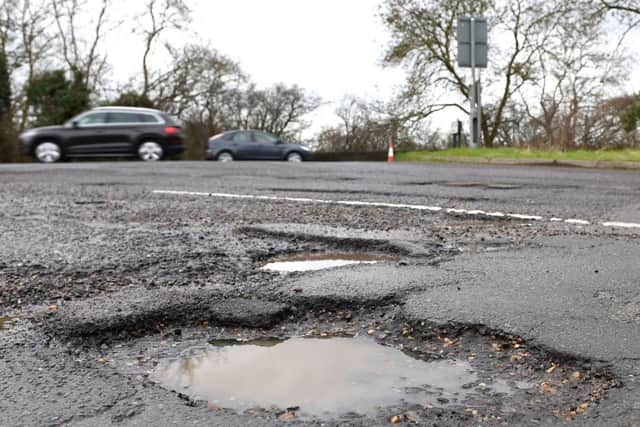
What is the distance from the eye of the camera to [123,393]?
2045mm

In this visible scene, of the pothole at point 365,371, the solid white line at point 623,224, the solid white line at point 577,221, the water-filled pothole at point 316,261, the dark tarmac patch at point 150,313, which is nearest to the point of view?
the pothole at point 365,371

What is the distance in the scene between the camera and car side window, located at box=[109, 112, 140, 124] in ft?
60.8

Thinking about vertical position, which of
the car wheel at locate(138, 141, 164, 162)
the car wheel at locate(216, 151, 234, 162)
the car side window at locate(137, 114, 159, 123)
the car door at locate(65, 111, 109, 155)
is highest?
the car side window at locate(137, 114, 159, 123)

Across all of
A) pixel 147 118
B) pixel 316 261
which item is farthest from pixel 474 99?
pixel 316 261

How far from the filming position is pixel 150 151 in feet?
60.6

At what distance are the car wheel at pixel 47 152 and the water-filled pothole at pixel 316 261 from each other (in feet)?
52.7

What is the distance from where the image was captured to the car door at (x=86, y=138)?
1833 cm

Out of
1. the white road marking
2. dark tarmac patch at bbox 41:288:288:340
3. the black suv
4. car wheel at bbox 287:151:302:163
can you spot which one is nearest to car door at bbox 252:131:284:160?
car wheel at bbox 287:151:302:163

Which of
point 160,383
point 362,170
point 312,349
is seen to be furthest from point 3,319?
point 362,170

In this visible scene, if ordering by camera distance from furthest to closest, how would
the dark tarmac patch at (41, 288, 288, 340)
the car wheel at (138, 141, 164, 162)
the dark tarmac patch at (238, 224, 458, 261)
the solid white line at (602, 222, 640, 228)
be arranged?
the car wheel at (138, 141, 164, 162)
the solid white line at (602, 222, 640, 228)
the dark tarmac patch at (238, 224, 458, 261)
the dark tarmac patch at (41, 288, 288, 340)

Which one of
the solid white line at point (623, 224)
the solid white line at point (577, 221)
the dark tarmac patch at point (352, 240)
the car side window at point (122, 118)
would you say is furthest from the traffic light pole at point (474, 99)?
the dark tarmac patch at point (352, 240)

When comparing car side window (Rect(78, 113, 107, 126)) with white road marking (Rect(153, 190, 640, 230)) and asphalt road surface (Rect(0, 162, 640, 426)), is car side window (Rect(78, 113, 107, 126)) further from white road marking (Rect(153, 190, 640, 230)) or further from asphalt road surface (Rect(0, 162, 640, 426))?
asphalt road surface (Rect(0, 162, 640, 426))

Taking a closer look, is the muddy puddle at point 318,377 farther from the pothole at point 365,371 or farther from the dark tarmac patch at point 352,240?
the dark tarmac patch at point 352,240

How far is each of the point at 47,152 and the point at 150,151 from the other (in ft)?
9.53
